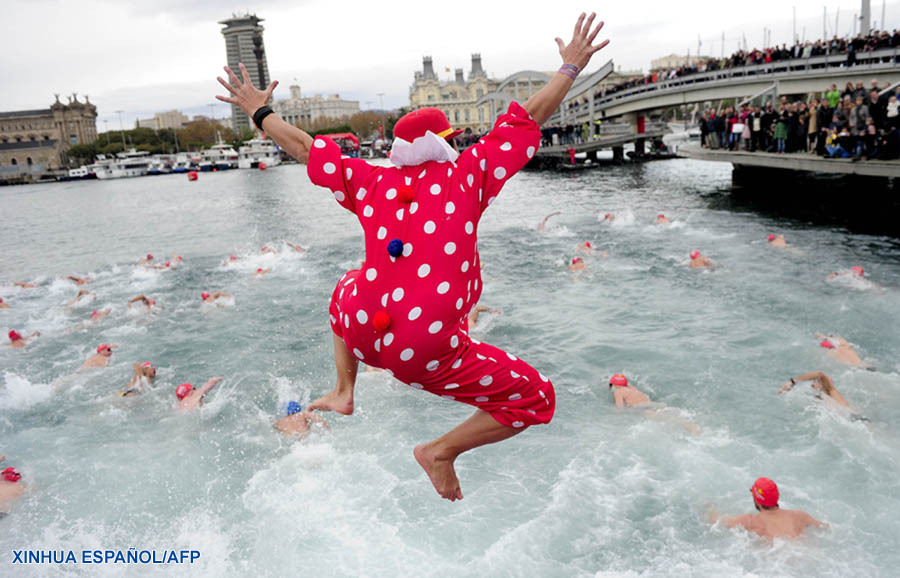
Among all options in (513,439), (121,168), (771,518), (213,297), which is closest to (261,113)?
(771,518)

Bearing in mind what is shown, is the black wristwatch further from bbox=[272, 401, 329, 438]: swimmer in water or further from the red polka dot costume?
bbox=[272, 401, 329, 438]: swimmer in water

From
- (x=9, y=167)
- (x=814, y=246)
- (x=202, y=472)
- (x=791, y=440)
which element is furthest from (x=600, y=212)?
(x=9, y=167)

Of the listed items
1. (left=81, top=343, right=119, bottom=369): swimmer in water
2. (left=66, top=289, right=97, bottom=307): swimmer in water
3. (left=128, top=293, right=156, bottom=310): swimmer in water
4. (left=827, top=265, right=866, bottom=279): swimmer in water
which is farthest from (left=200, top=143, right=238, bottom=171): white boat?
(left=827, top=265, right=866, bottom=279): swimmer in water

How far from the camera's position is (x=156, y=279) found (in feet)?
63.6

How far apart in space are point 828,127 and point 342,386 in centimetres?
1914

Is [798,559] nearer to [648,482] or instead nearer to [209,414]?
[648,482]

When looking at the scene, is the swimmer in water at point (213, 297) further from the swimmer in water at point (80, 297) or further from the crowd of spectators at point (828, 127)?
the crowd of spectators at point (828, 127)

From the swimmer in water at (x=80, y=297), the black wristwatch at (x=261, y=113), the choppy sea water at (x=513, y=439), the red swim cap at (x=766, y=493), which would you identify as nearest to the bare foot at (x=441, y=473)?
the black wristwatch at (x=261, y=113)

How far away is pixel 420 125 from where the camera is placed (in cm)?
265

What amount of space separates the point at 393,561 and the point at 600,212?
2239cm

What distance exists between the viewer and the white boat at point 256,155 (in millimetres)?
103312

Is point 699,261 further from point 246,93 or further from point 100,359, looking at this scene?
point 246,93

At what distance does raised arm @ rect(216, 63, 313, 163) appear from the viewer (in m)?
2.88

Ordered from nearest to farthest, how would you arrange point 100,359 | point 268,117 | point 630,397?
point 268,117, point 630,397, point 100,359
